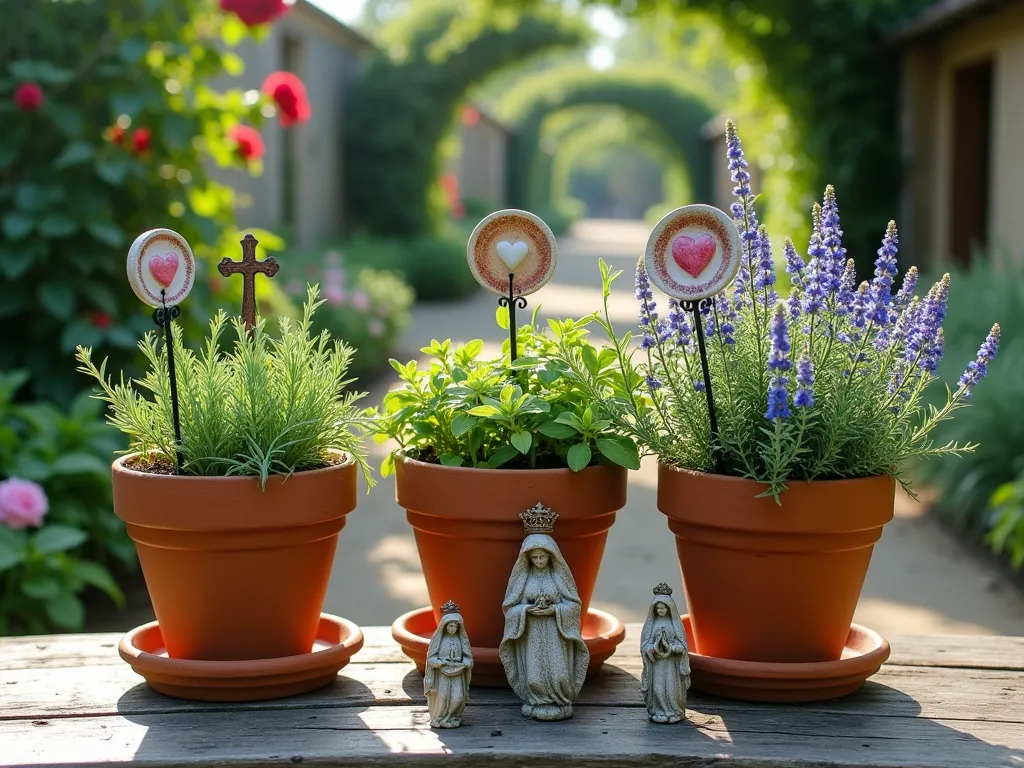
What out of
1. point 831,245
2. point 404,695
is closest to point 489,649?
point 404,695

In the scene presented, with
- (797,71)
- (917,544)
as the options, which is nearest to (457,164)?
(797,71)

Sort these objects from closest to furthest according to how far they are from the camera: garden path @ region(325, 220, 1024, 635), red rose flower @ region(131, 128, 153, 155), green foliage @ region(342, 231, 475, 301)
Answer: garden path @ region(325, 220, 1024, 635), red rose flower @ region(131, 128, 153, 155), green foliage @ region(342, 231, 475, 301)

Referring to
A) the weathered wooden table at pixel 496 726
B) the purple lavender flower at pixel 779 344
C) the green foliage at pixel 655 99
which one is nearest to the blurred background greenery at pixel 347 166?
the weathered wooden table at pixel 496 726

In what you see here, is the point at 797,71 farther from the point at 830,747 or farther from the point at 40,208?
the point at 830,747

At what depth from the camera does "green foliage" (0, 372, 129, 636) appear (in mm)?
2838

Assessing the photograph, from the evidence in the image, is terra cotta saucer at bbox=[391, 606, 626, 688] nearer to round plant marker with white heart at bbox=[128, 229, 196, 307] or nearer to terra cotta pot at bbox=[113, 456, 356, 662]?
terra cotta pot at bbox=[113, 456, 356, 662]

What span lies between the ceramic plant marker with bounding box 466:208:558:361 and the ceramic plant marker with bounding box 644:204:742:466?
0.19m

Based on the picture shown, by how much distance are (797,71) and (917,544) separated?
4.12 m

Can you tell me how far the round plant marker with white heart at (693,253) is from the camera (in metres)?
1.42

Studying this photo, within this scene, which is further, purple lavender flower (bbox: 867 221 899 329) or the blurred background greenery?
the blurred background greenery

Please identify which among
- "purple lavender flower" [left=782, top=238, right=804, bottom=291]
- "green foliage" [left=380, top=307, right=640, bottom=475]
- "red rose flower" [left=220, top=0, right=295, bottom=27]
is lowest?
"green foliage" [left=380, top=307, right=640, bottom=475]

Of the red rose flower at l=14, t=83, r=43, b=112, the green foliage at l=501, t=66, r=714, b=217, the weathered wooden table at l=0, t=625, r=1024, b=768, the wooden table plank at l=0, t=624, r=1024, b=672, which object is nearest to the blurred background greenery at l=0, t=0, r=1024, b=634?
the red rose flower at l=14, t=83, r=43, b=112

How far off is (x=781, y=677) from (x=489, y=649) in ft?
1.25

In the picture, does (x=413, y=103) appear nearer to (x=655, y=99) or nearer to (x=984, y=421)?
(x=984, y=421)
